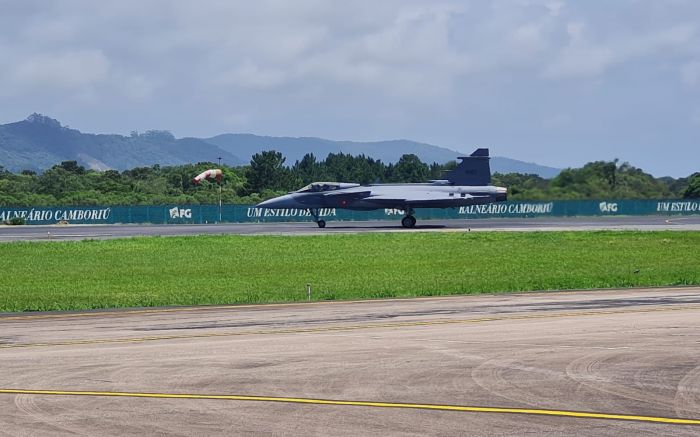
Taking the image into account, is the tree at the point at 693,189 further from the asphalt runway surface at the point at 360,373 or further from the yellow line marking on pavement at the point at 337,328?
the asphalt runway surface at the point at 360,373

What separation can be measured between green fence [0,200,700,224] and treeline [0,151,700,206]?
2430mm

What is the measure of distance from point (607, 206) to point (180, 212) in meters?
39.8

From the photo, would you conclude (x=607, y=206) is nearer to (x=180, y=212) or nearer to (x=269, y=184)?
(x=180, y=212)

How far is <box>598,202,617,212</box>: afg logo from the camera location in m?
100

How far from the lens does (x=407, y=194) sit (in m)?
79.0

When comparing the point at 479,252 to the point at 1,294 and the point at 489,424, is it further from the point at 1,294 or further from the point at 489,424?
the point at 489,424

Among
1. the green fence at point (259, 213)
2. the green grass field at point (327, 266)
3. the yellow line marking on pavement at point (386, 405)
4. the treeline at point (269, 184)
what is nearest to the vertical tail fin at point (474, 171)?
the treeline at point (269, 184)

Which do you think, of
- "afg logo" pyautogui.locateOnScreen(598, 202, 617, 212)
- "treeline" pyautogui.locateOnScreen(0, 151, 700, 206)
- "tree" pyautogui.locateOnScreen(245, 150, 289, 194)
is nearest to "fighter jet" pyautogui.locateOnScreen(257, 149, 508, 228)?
"treeline" pyautogui.locateOnScreen(0, 151, 700, 206)

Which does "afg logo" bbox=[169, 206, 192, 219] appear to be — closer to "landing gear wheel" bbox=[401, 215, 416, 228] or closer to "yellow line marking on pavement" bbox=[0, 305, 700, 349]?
"landing gear wheel" bbox=[401, 215, 416, 228]

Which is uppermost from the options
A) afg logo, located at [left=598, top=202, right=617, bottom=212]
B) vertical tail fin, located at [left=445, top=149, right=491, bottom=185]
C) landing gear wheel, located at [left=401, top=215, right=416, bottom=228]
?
vertical tail fin, located at [left=445, top=149, right=491, bottom=185]

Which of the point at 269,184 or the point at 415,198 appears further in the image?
the point at 269,184

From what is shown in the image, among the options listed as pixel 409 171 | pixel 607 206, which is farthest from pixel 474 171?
pixel 409 171

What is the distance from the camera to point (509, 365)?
15.8m

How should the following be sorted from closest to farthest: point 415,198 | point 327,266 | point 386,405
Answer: point 386,405 < point 327,266 < point 415,198
